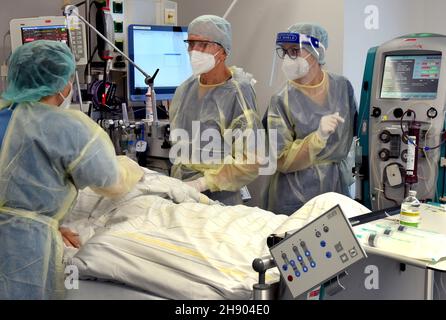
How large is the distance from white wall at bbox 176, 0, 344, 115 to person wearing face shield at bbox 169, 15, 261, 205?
2.32ft

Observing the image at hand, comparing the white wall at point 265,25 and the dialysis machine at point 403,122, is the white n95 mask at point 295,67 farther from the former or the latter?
the white wall at point 265,25

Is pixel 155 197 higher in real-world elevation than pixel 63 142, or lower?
lower

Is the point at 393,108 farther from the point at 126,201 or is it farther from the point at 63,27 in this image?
the point at 63,27

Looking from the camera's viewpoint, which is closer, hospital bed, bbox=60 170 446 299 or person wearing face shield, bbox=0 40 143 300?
hospital bed, bbox=60 170 446 299

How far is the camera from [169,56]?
4000 millimetres

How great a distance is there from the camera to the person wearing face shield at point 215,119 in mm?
2662

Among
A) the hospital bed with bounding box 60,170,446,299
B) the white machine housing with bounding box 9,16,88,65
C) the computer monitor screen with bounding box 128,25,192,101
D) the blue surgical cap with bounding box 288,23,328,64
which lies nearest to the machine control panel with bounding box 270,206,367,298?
the hospital bed with bounding box 60,170,446,299

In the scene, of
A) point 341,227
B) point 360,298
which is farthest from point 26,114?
point 360,298

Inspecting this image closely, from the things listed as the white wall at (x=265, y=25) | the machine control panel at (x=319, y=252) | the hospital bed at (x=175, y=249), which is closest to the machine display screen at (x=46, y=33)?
the white wall at (x=265, y=25)

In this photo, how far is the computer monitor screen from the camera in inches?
152

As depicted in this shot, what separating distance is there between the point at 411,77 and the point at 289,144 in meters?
0.70

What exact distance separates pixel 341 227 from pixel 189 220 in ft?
3.10

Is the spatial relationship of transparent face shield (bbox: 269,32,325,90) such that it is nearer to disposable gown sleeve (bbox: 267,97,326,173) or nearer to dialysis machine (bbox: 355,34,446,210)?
disposable gown sleeve (bbox: 267,97,326,173)

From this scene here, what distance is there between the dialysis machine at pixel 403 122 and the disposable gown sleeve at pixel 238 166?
62cm
